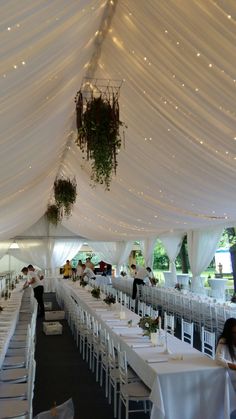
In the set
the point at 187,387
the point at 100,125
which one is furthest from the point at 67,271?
the point at 100,125

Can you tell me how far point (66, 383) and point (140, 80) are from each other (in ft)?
16.4

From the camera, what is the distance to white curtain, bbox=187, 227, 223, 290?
13117 mm

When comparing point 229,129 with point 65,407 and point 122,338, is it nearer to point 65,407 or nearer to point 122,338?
point 65,407

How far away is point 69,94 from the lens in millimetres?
4785

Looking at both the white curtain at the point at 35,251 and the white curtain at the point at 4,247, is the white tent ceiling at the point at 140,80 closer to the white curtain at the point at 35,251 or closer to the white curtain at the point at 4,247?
the white curtain at the point at 4,247

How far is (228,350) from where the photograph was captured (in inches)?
183

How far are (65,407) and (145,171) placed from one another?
413 centimetres

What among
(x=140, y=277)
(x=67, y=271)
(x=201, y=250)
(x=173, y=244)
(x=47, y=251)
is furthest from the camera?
(x=47, y=251)

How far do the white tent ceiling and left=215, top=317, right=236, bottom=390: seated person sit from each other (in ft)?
6.34

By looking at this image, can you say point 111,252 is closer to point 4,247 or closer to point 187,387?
point 4,247

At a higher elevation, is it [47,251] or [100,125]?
[100,125]

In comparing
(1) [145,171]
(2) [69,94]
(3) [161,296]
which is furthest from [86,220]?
(2) [69,94]

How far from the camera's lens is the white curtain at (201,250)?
43.0 feet

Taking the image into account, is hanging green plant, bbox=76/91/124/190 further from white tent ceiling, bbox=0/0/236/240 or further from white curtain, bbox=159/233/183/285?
white curtain, bbox=159/233/183/285
